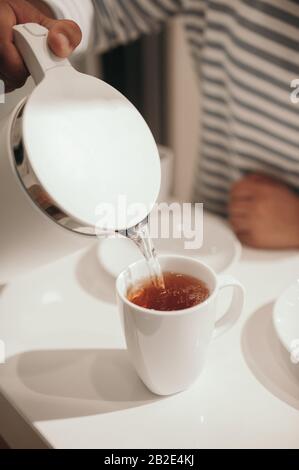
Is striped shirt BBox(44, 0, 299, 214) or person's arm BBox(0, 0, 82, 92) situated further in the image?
striped shirt BBox(44, 0, 299, 214)

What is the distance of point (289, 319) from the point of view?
1.85 feet

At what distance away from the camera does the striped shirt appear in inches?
29.8

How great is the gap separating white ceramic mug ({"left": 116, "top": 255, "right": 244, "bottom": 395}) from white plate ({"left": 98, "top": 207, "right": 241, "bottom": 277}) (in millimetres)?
159

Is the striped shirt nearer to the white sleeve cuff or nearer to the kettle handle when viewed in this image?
the white sleeve cuff

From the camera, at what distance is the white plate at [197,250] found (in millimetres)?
690

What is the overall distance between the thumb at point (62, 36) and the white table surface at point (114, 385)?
306 millimetres

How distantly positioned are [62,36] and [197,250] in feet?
1.22

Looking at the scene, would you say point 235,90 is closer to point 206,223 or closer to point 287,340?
point 206,223

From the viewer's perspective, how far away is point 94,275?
0.70 meters

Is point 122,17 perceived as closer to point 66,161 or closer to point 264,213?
point 264,213

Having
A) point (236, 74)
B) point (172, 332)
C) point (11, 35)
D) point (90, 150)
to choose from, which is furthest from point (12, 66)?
point (236, 74)

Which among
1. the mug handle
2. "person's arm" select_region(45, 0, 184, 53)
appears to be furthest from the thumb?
the mug handle

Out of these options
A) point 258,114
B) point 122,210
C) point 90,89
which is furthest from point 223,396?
point 258,114

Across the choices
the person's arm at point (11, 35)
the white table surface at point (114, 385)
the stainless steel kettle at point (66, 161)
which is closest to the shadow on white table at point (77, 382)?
the white table surface at point (114, 385)
